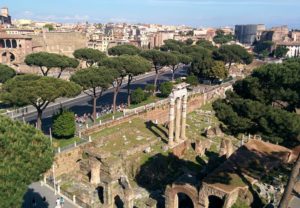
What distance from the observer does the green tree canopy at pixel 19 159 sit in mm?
14414

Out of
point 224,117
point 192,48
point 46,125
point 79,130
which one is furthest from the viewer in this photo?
point 192,48

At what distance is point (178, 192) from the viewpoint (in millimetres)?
23688

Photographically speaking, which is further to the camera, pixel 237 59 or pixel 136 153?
pixel 237 59

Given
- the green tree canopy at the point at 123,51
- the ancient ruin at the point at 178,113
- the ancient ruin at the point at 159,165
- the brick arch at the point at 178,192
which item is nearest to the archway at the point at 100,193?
the ancient ruin at the point at 159,165

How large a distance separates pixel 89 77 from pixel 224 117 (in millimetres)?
21667

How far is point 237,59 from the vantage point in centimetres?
7356

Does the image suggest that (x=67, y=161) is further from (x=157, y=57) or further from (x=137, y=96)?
(x=157, y=57)

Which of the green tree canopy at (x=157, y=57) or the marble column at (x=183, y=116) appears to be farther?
the green tree canopy at (x=157, y=57)

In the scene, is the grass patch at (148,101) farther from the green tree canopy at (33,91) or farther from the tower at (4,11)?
the tower at (4,11)

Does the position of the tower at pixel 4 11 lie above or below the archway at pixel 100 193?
above

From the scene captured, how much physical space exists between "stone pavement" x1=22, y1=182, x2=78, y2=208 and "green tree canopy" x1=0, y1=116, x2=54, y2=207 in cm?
750

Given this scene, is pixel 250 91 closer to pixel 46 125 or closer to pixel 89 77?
pixel 89 77

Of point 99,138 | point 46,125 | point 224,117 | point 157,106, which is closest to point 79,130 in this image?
point 99,138

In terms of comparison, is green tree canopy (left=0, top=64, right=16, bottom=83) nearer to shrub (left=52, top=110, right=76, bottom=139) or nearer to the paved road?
shrub (left=52, top=110, right=76, bottom=139)
